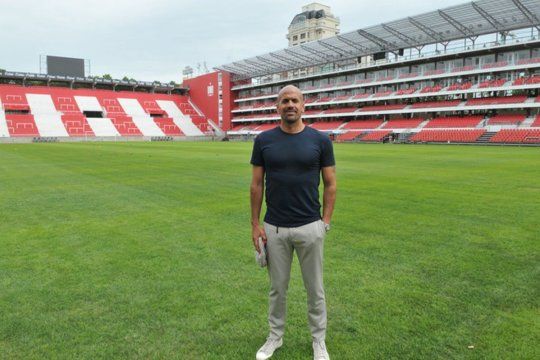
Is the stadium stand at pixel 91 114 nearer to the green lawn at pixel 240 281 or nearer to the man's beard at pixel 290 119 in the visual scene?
the green lawn at pixel 240 281

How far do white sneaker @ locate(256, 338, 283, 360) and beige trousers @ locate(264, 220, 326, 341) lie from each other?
5 cm

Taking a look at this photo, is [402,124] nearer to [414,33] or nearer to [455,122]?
[455,122]

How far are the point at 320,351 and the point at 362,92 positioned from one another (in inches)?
2739

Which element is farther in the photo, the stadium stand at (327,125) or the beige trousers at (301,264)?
the stadium stand at (327,125)

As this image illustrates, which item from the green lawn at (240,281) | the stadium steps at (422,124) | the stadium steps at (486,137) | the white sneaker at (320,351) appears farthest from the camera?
the stadium steps at (422,124)

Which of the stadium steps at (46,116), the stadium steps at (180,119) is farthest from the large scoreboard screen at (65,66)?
the stadium steps at (180,119)

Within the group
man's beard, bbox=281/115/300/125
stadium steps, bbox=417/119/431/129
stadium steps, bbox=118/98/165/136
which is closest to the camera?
man's beard, bbox=281/115/300/125

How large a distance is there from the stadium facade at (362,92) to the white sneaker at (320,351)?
46.5m

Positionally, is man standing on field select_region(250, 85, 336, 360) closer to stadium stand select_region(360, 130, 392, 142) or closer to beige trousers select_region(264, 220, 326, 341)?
beige trousers select_region(264, 220, 326, 341)

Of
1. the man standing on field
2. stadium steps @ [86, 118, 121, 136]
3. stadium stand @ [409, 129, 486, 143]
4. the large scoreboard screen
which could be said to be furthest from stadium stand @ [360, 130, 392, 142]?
the large scoreboard screen

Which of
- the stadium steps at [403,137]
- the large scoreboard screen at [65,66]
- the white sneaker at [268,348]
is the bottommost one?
the white sneaker at [268,348]

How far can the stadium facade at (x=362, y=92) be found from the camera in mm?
50188

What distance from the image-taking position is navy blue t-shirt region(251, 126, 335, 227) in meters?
3.51

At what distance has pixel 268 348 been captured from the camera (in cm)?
372
